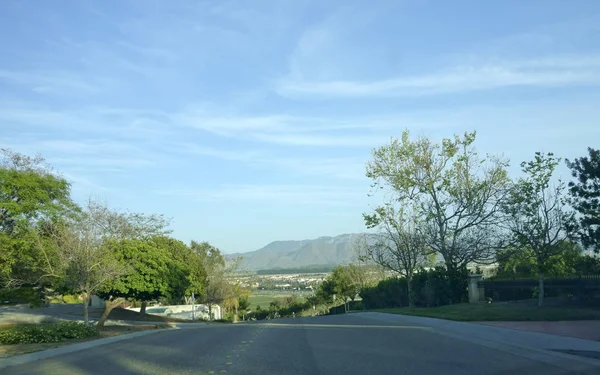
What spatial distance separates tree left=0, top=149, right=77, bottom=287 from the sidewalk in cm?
2215

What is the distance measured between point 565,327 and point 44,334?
18.6 metres

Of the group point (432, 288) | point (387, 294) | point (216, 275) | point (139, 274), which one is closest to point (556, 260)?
point (432, 288)

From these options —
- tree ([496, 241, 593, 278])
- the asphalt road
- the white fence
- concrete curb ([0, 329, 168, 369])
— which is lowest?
the white fence

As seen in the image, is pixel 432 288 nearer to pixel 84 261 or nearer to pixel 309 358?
pixel 84 261

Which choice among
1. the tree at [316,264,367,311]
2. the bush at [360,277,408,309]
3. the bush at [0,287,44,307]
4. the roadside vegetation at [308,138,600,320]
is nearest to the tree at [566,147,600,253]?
the roadside vegetation at [308,138,600,320]

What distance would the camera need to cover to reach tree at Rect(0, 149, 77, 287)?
3025 cm

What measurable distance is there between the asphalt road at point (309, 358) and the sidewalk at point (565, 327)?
271 cm

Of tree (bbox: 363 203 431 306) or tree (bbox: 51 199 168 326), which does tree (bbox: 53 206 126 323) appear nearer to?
tree (bbox: 51 199 168 326)

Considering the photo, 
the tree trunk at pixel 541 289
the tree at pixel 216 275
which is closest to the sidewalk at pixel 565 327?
the tree trunk at pixel 541 289

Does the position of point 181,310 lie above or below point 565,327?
below

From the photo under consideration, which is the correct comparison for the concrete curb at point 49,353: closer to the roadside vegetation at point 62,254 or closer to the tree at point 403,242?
the roadside vegetation at point 62,254

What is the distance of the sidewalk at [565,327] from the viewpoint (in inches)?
627

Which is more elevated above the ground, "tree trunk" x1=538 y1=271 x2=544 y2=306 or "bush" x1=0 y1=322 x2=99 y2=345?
"tree trunk" x1=538 y1=271 x2=544 y2=306

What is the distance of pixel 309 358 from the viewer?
13.8 meters
